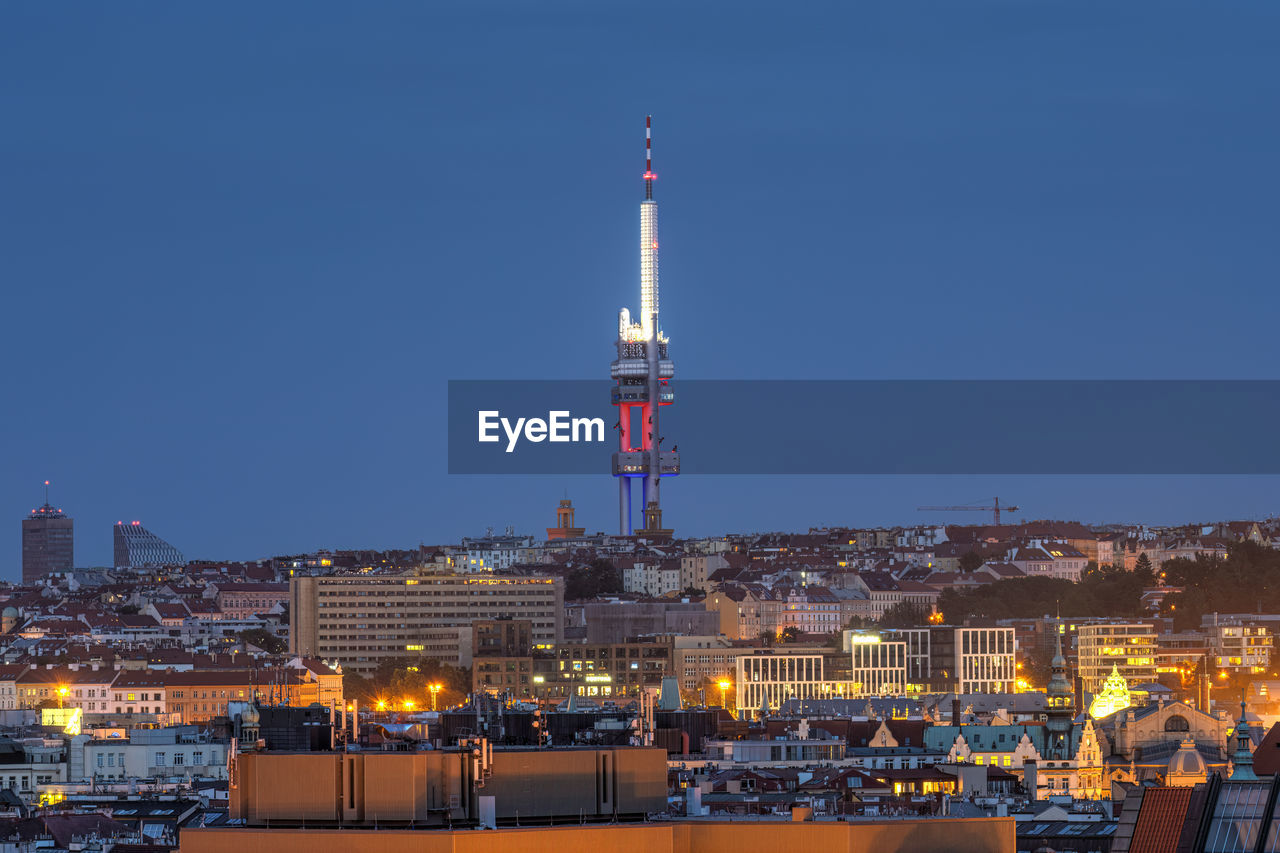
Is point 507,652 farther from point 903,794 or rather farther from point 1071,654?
point 903,794

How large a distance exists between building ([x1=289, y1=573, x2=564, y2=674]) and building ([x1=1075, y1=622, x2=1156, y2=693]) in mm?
22987

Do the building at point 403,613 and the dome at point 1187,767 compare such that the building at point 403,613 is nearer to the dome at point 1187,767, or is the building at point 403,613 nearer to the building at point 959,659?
the building at point 959,659

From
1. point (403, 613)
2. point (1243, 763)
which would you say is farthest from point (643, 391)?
point (1243, 763)

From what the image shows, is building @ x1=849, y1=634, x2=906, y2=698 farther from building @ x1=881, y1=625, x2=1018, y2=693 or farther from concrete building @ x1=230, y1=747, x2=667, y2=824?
concrete building @ x1=230, y1=747, x2=667, y2=824

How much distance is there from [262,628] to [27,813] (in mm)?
87416

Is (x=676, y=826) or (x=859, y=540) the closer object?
(x=676, y=826)

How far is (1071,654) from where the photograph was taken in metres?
127

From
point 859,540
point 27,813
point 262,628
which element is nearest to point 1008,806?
point 27,813

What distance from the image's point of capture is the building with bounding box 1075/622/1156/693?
12300 centimetres

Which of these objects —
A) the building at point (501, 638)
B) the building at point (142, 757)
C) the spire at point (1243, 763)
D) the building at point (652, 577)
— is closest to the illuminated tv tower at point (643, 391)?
the building at point (652, 577)

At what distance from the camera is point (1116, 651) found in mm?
124500

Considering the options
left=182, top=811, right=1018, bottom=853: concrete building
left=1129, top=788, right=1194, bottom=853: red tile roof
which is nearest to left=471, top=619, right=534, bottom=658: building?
left=1129, top=788, right=1194, bottom=853: red tile roof

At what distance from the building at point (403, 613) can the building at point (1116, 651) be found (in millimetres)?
22987

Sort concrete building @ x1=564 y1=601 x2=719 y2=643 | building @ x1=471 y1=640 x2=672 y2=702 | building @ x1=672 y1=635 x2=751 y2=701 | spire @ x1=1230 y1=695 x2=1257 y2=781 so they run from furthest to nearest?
concrete building @ x1=564 y1=601 x2=719 y2=643
building @ x1=471 y1=640 x2=672 y2=702
building @ x1=672 y1=635 x2=751 y2=701
spire @ x1=1230 y1=695 x2=1257 y2=781
